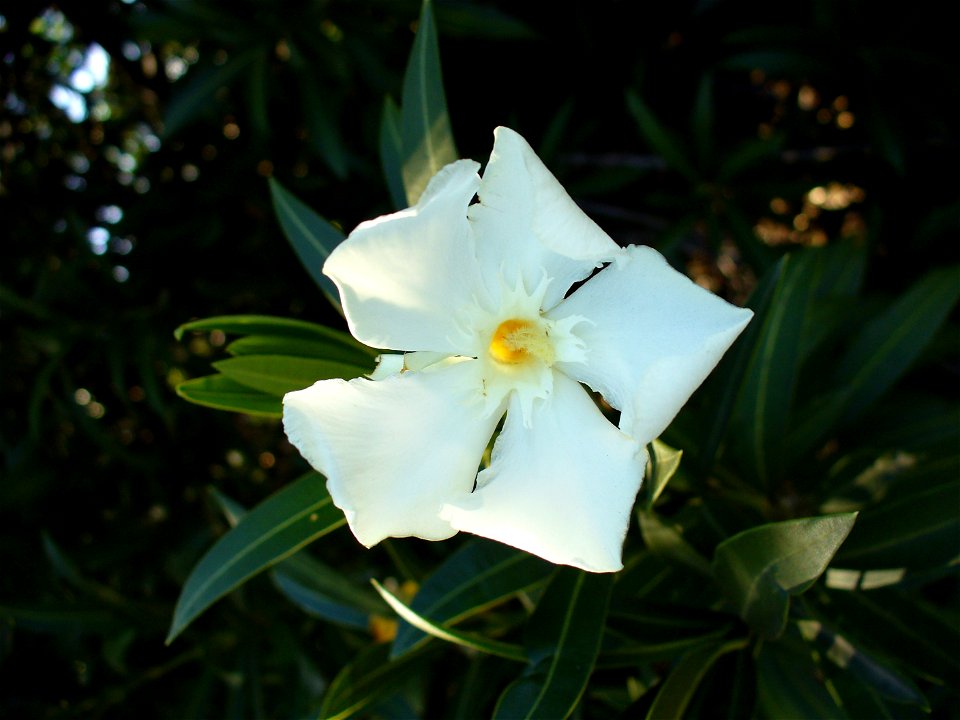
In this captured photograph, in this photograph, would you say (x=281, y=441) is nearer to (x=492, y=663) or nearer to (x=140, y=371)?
(x=140, y=371)

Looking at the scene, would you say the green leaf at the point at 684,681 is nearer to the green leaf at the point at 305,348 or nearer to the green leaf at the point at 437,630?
the green leaf at the point at 437,630

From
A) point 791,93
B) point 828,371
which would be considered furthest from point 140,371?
point 791,93

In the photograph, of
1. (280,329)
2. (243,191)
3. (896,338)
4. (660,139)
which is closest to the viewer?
(280,329)

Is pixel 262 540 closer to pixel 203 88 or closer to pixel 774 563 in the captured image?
pixel 774 563

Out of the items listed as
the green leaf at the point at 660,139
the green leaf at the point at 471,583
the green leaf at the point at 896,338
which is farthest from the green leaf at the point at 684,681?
the green leaf at the point at 660,139

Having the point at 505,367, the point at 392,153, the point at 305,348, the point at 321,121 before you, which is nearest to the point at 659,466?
the point at 505,367

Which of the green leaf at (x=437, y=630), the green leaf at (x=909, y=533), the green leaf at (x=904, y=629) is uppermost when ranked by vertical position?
the green leaf at (x=437, y=630)

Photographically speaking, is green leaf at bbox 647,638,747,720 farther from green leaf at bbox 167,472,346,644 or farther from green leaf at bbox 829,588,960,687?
green leaf at bbox 167,472,346,644
